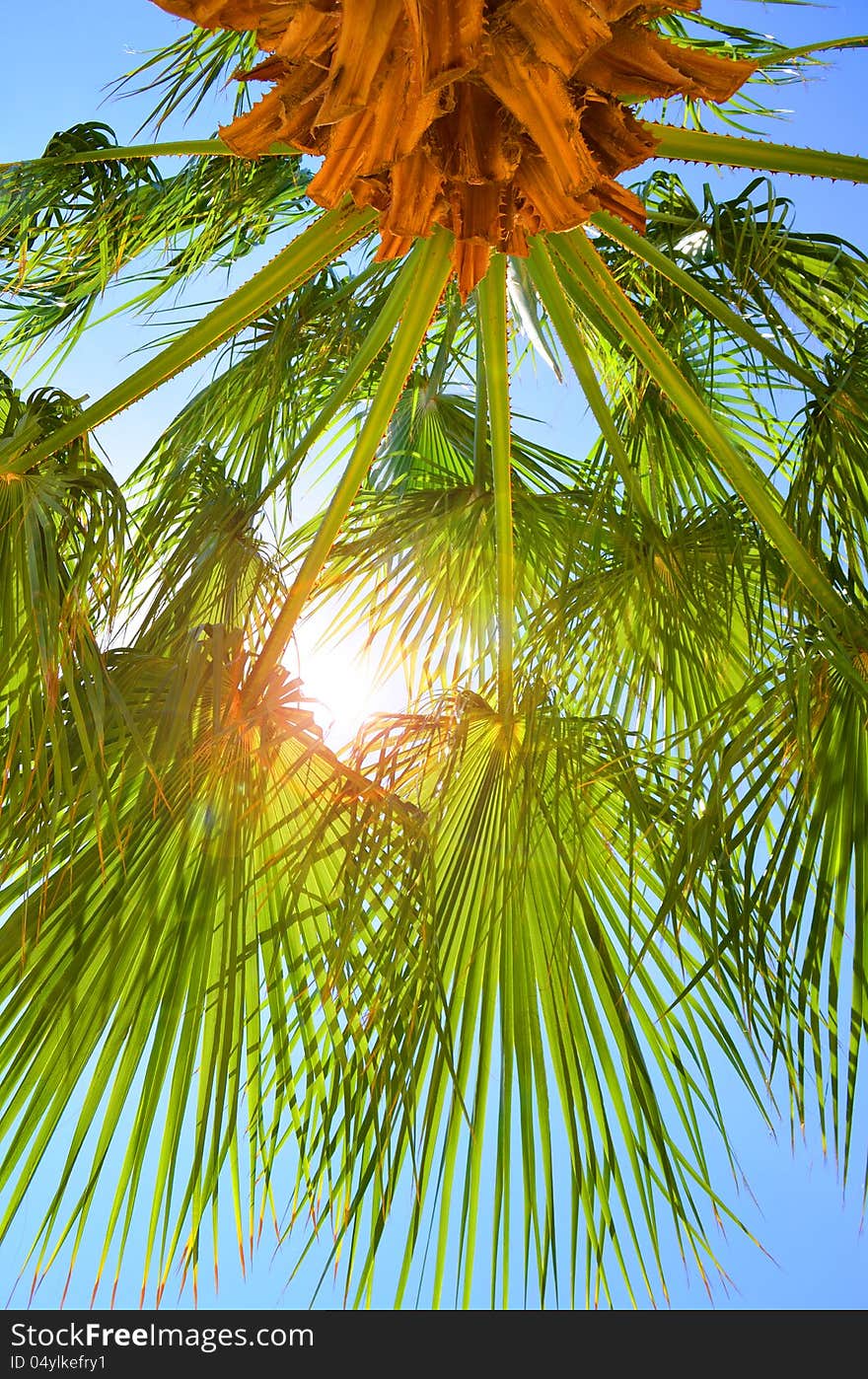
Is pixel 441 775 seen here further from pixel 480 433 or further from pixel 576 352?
pixel 480 433

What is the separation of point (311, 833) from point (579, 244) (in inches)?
43.3

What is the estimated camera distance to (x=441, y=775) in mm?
1950

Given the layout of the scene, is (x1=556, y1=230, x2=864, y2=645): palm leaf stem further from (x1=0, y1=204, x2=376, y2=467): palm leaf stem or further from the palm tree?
(x1=0, y1=204, x2=376, y2=467): palm leaf stem

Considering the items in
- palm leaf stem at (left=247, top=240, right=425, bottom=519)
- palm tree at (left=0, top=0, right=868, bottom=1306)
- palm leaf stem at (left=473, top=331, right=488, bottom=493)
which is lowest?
palm tree at (left=0, top=0, right=868, bottom=1306)

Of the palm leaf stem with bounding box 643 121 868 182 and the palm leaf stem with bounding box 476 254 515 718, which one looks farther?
the palm leaf stem with bounding box 476 254 515 718

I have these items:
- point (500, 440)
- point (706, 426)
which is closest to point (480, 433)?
point (500, 440)

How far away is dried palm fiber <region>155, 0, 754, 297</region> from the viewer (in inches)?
49.8

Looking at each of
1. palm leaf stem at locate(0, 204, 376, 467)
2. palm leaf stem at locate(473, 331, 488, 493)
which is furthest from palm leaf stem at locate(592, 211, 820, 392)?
palm leaf stem at locate(473, 331, 488, 493)

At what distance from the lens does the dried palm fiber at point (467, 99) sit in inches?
49.8

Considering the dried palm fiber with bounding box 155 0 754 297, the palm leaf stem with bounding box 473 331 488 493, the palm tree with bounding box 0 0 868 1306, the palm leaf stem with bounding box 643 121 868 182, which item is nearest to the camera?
the dried palm fiber with bounding box 155 0 754 297

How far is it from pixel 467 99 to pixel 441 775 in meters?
1.07

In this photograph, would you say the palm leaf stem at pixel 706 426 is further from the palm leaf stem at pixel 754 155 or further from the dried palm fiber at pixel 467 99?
the dried palm fiber at pixel 467 99

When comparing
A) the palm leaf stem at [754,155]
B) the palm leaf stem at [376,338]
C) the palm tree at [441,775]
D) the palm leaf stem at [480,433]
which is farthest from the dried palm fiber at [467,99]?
the palm leaf stem at [480,433]
